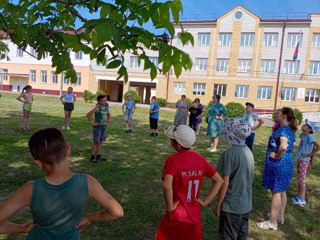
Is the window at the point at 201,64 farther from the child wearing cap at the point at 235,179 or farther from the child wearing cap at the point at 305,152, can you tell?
the child wearing cap at the point at 235,179

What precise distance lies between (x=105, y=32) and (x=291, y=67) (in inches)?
1459

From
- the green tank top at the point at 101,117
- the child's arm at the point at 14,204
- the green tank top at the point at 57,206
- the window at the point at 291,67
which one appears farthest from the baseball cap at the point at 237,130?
the window at the point at 291,67

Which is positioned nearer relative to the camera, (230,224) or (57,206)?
(57,206)

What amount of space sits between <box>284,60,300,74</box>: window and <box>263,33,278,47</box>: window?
2.62 meters

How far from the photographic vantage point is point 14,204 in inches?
71.8

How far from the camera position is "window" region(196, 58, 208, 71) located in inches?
1512

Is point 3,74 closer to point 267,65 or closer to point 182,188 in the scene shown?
A: point 267,65

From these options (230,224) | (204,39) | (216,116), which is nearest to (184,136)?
(230,224)

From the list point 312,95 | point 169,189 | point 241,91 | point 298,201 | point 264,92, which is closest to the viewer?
point 169,189

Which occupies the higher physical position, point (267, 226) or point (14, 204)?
point (14, 204)

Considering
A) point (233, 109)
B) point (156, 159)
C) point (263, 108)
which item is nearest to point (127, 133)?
point (156, 159)

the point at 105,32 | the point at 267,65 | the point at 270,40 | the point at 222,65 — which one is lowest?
the point at 105,32

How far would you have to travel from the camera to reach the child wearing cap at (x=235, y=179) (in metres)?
3.32

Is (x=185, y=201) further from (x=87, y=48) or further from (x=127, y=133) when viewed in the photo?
(x=127, y=133)
